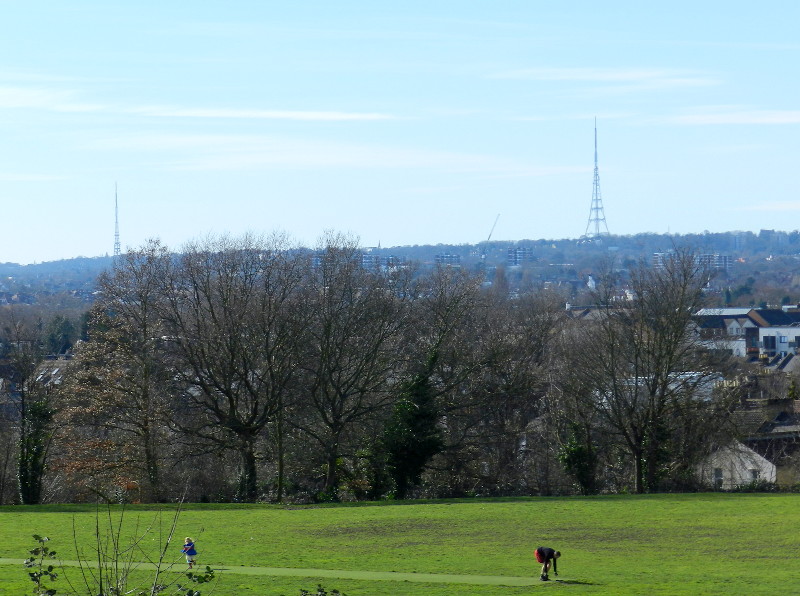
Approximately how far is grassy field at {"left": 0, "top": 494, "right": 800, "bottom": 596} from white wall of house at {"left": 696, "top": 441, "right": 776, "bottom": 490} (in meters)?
6.70

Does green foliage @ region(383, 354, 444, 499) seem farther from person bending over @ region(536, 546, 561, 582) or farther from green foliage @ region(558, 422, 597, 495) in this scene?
person bending over @ region(536, 546, 561, 582)

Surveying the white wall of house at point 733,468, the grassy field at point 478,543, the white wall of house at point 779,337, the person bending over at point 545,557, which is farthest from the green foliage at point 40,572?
the white wall of house at point 779,337

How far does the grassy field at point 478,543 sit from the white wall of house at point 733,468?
6.70 metres

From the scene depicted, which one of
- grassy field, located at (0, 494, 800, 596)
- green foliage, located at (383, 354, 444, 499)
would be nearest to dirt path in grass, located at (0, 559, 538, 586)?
grassy field, located at (0, 494, 800, 596)

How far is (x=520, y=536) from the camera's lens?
29.0 meters

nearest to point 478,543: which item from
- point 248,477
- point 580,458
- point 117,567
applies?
point 117,567

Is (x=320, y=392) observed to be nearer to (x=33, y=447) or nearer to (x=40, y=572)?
(x=33, y=447)

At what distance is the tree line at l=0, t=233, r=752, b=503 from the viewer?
41.8 metres

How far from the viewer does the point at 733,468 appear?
153 ft

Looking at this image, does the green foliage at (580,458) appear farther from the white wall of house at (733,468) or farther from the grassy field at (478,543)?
the grassy field at (478,543)

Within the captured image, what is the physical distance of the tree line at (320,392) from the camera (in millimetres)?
41844

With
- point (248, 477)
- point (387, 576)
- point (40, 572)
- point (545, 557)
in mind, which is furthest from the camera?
point (248, 477)

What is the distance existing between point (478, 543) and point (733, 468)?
2282 centimetres

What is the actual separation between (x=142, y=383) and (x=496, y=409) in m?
17.4
